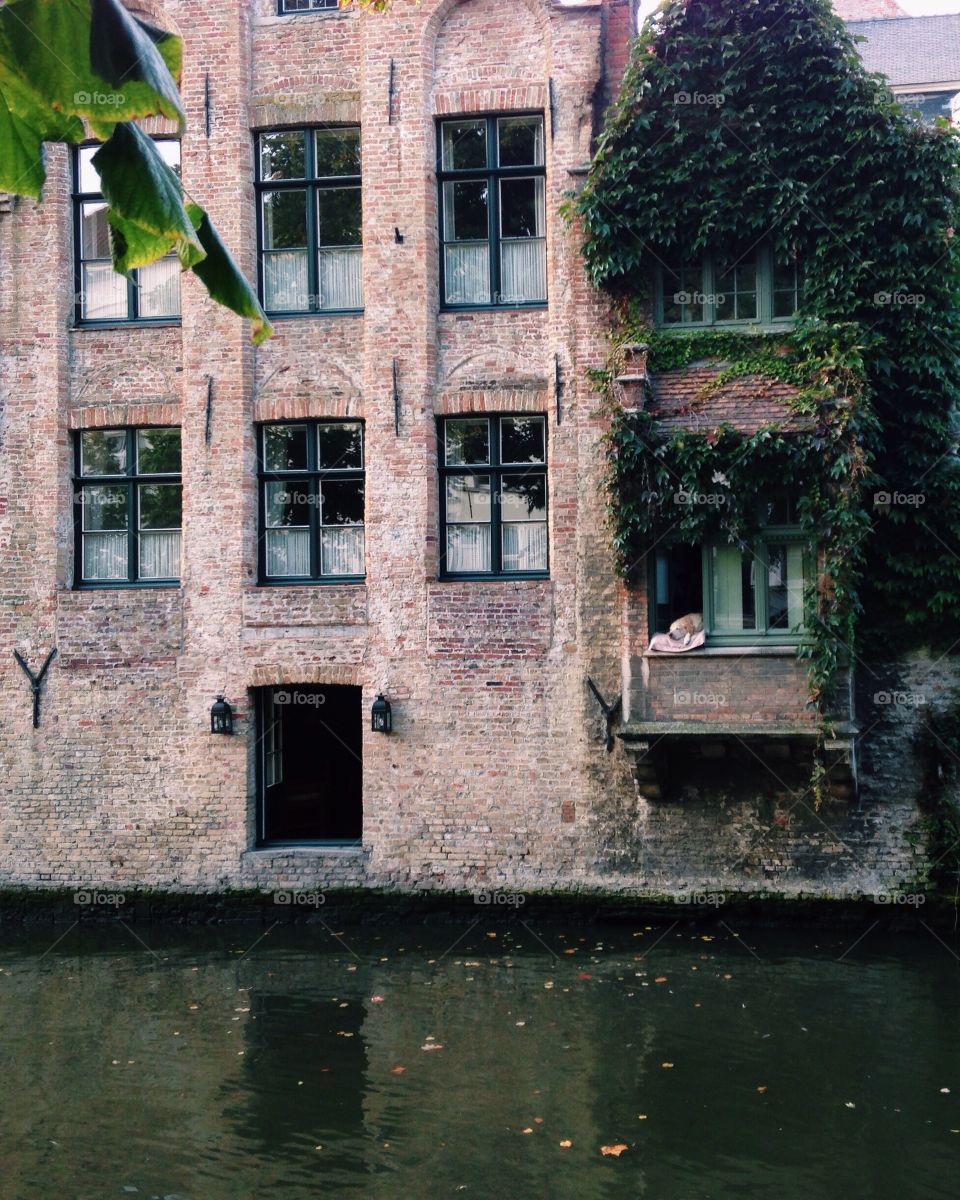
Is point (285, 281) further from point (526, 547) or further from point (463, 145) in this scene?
point (526, 547)

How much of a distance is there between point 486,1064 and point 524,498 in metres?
6.69

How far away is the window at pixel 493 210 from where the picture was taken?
46.0 feet

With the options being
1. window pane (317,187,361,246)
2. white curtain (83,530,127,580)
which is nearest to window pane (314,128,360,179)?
window pane (317,187,361,246)

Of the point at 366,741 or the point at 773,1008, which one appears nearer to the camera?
the point at 773,1008

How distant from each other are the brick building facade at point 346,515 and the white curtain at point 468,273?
36 mm

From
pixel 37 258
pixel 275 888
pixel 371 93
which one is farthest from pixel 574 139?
pixel 275 888

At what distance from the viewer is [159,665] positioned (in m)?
14.1

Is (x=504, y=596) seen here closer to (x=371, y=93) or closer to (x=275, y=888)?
(x=275, y=888)

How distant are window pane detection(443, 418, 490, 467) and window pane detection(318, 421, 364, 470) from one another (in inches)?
40.4

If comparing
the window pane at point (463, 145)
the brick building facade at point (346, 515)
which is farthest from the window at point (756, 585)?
the window pane at point (463, 145)

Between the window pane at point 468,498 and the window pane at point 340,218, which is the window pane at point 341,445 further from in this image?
the window pane at point 340,218

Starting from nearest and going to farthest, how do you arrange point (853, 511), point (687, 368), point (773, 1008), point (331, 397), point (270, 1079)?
point (270, 1079)
point (773, 1008)
point (853, 511)
point (687, 368)
point (331, 397)

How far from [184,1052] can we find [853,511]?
7963 mm

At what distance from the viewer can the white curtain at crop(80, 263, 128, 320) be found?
1455 centimetres
